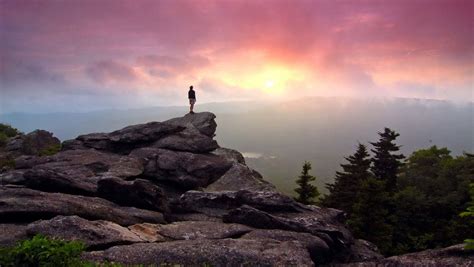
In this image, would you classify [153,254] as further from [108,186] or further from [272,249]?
[108,186]

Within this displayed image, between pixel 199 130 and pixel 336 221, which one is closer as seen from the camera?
pixel 336 221

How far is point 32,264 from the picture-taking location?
1502 centimetres

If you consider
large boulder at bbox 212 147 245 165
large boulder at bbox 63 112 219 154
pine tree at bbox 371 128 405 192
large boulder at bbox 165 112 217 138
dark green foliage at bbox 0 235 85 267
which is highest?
large boulder at bbox 165 112 217 138

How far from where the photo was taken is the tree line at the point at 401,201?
46188 millimetres

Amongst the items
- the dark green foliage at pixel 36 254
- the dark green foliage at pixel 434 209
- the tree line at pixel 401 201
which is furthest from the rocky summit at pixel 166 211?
the dark green foliage at pixel 434 209

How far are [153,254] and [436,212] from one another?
56.4 metres

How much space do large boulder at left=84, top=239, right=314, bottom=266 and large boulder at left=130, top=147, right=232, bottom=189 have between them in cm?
1561

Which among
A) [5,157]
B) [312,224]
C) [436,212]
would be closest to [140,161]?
[312,224]

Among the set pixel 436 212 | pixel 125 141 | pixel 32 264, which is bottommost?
pixel 436 212

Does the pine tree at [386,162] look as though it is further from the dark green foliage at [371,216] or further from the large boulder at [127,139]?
the large boulder at [127,139]

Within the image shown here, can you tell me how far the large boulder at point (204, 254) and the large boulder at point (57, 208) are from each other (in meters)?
5.08

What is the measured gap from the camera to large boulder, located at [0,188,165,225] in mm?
23891

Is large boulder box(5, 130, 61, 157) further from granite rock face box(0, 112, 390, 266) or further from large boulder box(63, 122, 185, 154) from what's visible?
granite rock face box(0, 112, 390, 266)

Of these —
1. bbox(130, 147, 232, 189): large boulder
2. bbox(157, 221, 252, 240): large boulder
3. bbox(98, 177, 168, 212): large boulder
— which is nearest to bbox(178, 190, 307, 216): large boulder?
bbox(98, 177, 168, 212): large boulder
